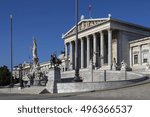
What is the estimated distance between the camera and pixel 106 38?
288ft

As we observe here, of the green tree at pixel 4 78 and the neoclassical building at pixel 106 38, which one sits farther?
the green tree at pixel 4 78

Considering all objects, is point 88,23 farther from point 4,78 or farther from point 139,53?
point 4,78

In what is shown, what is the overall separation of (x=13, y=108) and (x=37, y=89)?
2890 cm

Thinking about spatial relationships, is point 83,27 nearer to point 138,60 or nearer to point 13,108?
point 138,60

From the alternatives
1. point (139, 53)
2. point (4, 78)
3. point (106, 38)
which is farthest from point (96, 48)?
point (4, 78)

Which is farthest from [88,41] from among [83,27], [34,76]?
[34,76]

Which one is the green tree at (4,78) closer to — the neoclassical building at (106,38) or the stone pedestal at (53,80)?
the neoclassical building at (106,38)

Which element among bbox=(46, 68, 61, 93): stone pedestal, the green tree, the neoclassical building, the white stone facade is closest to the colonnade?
the neoclassical building

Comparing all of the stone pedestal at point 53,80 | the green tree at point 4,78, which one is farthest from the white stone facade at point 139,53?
the stone pedestal at point 53,80

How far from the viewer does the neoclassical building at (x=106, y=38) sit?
7975cm

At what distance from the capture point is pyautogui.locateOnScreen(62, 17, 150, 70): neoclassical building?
3140 inches

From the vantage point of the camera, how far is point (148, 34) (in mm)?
88125

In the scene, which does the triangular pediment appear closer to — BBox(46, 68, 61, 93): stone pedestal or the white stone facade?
the white stone facade

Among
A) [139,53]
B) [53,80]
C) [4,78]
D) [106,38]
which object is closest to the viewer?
[53,80]
